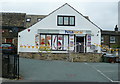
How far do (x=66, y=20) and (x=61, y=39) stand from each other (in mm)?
2767

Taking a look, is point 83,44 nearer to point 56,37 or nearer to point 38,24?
point 56,37

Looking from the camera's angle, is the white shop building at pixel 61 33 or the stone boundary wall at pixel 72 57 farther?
the white shop building at pixel 61 33

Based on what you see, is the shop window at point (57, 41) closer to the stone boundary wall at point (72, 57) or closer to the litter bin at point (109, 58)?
the stone boundary wall at point (72, 57)

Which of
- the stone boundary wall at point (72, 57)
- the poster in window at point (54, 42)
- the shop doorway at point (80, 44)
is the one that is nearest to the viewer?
the stone boundary wall at point (72, 57)

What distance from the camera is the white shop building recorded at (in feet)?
84.1

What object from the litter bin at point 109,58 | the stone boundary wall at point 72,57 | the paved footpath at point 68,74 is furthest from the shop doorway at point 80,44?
the paved footpath at point 68,74

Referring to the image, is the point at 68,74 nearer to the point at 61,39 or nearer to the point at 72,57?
the point at 72,57

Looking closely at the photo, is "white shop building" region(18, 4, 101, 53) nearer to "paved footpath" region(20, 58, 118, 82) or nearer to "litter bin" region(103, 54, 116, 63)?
"litter bin" region(103, 54, 116, 63)

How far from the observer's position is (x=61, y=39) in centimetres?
2580

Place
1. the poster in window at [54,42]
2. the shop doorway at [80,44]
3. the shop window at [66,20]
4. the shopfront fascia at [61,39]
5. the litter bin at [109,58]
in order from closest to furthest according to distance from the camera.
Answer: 1. the litter bin at [109,58]
2. the shop doorway at [80,44]
3. the shopfront fascia at [61,39]
4. the poster in window at [54,42]
5. the shop window at [66,20]

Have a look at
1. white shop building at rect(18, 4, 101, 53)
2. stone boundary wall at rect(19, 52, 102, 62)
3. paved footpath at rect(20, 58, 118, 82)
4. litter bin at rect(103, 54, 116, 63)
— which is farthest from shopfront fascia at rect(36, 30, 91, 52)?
paved footpath at rect(20, 58, 118, 82)

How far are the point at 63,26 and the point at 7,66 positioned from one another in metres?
15.7

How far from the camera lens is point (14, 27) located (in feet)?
118

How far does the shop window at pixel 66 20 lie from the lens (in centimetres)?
2600
